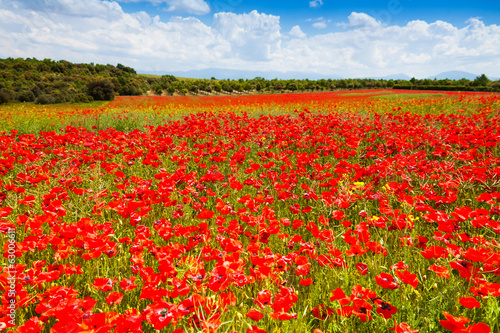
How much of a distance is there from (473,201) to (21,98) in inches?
1495

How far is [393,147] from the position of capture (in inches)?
221

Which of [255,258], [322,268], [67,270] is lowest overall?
[322,268]

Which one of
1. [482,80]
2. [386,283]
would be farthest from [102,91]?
[482,80]

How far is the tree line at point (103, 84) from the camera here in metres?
27.8

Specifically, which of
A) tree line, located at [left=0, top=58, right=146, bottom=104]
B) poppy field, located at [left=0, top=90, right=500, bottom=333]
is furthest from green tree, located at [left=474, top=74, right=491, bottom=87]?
poppy field, located at [left=0, top=90, right=500, bottom=333]

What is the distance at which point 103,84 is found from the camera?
89.5ft

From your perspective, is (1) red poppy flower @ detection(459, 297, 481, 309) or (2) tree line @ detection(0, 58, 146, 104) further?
(2) tree line @ detection(0, 58, 146, 104)

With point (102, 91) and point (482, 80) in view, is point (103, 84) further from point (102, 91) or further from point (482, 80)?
point (482, 80)

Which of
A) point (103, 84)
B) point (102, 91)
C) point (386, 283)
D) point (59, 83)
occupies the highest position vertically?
point (59, 83)

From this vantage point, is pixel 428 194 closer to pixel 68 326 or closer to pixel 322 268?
pixel 322 268

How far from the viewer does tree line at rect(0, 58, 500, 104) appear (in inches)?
1094

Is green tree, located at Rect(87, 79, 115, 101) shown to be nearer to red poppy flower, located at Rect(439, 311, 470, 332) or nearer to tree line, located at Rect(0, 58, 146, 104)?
tree line, located at Rect(0, 58, 146, 104)

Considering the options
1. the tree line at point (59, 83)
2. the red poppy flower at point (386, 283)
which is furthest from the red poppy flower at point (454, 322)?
the tree line at point (59, 83)

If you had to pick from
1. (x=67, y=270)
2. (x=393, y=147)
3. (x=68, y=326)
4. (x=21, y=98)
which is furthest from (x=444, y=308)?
(x=21, y=98)
